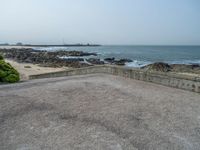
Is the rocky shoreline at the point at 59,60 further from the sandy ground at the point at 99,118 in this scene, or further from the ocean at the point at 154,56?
the sandy ground at the point at 99,118

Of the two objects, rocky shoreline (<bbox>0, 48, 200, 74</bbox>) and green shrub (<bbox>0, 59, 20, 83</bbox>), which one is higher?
green shrub (<bbox>0, 59, 20, 83</bbox>)

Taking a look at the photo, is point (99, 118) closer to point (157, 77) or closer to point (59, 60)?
point (157, 77)

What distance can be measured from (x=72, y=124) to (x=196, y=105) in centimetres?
318

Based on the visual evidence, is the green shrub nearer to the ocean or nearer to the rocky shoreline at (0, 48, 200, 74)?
the rocky shoreline at (0, 48, 200, 74)

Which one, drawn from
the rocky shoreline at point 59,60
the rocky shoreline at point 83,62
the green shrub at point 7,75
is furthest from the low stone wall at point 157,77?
the rocky shoreline at point 59,60

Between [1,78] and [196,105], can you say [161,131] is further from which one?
[1,78]

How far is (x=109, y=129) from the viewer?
13.8ft

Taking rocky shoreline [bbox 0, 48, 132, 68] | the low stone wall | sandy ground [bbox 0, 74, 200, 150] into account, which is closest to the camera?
sandy ground [bbox 0, 74, 200, 150]

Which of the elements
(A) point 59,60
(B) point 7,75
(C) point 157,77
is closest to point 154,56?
(A) point 59,60

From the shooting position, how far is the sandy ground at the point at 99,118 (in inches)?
147

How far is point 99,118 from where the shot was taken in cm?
473

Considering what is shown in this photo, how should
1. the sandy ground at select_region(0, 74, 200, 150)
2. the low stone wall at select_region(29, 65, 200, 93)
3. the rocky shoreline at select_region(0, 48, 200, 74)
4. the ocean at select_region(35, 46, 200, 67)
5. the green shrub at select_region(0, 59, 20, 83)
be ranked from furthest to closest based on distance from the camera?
the ocean at select_region(35, 46, 200, 67) < the rocky shoreline at select_region(0, 48, 200, 74) < the green shrub at select_region(0, 59, 20, 83) < the low stone wall at select_region(29, 65, 200, 93) < the sandy ground at select_region(0, 74, 200, 150)

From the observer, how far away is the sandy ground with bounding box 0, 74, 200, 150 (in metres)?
3.73

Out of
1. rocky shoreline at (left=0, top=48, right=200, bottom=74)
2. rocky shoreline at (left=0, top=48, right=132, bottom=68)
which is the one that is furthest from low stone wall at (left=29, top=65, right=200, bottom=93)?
rocky shoreline at (left=0, top=48, right=132, bottom=68)
